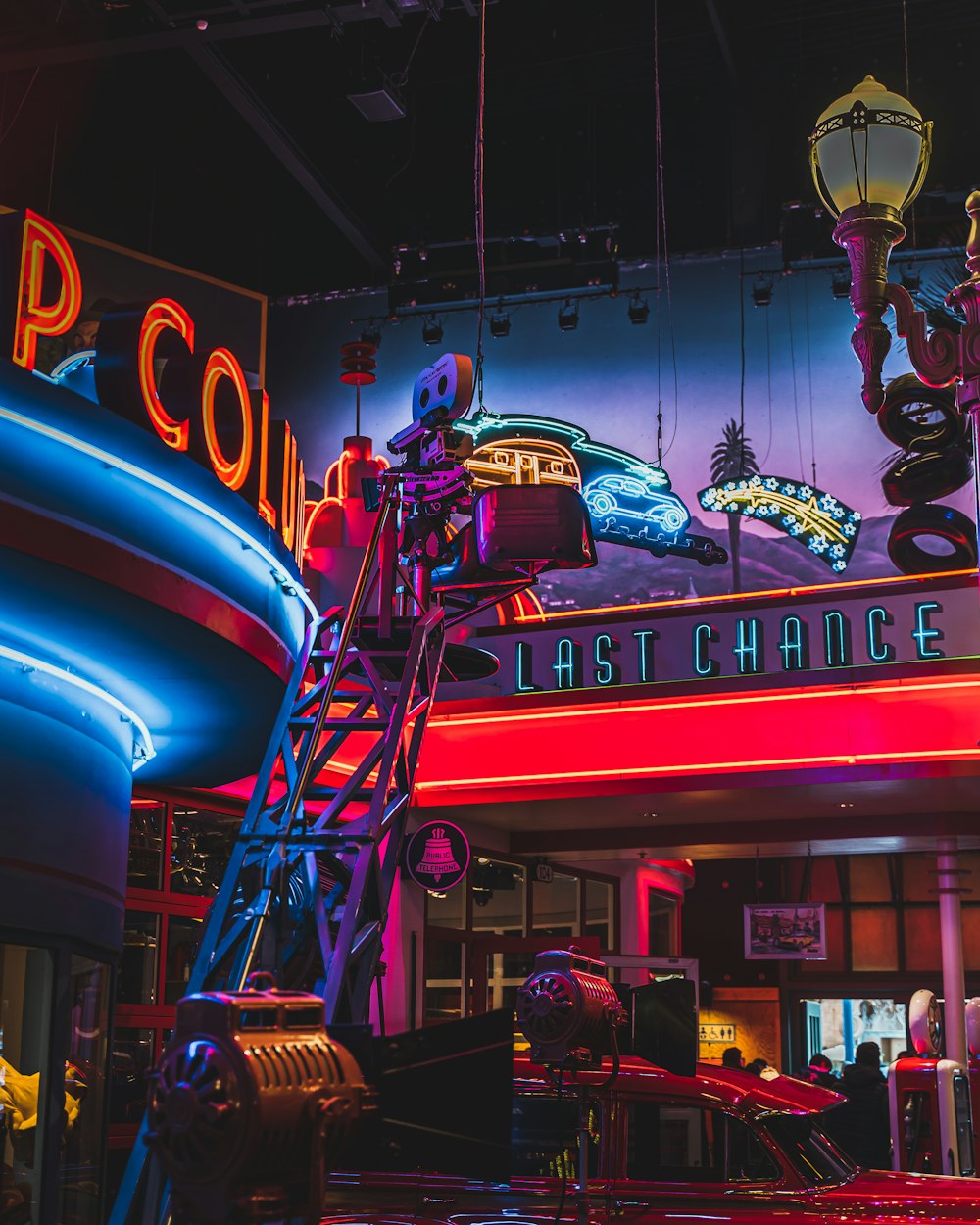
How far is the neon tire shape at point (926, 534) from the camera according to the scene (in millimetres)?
15547

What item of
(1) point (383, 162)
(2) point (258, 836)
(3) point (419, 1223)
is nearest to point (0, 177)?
(1) point (383, 162)

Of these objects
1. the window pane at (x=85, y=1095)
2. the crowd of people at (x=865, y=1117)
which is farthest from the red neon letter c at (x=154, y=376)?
the crowd of people at (x=865, y=1117)

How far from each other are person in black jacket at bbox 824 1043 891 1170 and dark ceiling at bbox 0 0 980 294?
9.93 metres

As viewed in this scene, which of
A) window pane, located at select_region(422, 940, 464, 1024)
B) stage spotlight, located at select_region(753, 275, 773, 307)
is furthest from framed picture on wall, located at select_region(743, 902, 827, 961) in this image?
stage spotlight, located at select_region(753, 275, 773, 307)

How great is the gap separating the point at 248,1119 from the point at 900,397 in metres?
13.6

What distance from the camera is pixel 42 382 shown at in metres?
4.97

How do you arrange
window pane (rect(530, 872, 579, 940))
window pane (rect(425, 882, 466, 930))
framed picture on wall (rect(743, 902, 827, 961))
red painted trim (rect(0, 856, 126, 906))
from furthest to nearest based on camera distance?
framed picture on wall (rect(743, 902, 827, 961)) → window pane (rect(530, 872, 579, 940)) → window pane (rect(425, 882, 466, 930)) → red painted trim (rect(0, 856, 126, 906))

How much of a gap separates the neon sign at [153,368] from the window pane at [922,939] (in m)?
18.0

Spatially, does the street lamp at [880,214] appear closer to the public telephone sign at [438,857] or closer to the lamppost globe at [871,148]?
the lamppost globe at [871,148]

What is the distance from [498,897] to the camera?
53.6 feet

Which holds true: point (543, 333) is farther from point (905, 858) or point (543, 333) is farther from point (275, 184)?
point (905, 858)

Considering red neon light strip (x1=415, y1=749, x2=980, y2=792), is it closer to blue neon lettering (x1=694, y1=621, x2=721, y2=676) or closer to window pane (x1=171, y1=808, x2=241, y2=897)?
blue neon lettering (x1=694, y1=621, x2=721, y2=676)

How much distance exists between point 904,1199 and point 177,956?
6.55 meters

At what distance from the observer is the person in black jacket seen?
12.8m
